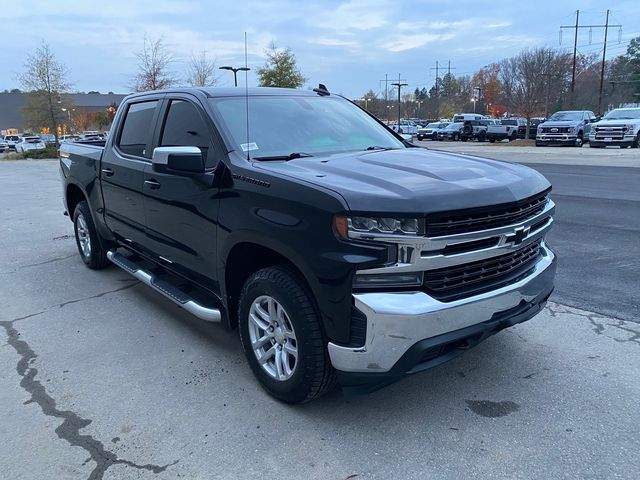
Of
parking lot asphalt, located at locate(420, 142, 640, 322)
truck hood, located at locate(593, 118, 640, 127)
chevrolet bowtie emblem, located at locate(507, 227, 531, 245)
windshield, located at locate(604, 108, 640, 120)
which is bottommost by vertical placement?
parking lot asphalt, located at locate(420, 142, 640, 322)

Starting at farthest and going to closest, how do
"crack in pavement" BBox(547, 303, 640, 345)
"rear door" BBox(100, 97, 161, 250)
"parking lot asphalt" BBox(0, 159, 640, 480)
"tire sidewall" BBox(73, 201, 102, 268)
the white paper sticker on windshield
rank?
"tire sidewall" BBox(73, 201, 102, 268), "rear door" BBox(100, 97, 161, 250), "crack in pavement" BBox(547, 303, 640, 345), the white paper sticker on windshield, "parking lot asphalt" BBox(0, 159, 640, 480)

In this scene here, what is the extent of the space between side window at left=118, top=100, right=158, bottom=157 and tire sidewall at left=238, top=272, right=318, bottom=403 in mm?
2036

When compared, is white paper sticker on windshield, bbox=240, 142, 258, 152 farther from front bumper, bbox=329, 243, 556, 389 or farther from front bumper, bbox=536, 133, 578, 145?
→ front bumper, bbox=536, 133, 578, 145

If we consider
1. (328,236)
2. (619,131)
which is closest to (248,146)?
(328,236)

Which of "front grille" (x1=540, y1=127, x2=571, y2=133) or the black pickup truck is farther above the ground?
"front grille" (x1=540, y1=127, x2=571, y2=133)

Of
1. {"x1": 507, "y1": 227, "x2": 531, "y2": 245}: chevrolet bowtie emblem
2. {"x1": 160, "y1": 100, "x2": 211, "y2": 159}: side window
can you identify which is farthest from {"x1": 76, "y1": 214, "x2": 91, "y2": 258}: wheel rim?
{"x1": 507, "y1": 227, "x2": 531, "y2": 245}: chevrolet bowtie emblem

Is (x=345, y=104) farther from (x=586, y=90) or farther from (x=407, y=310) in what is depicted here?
(x=586, y=90)

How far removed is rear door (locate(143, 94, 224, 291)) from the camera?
356 centimetres

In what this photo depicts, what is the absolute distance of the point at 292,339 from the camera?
3.02m

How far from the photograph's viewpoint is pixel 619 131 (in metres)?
24.9

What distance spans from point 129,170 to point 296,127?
169cm

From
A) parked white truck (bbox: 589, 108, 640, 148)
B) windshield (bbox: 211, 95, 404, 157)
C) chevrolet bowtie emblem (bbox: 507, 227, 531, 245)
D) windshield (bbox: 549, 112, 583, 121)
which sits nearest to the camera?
chevrolet bowtie emblem (bbox: 507, 227, 531, 245)

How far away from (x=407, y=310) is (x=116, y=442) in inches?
68.7

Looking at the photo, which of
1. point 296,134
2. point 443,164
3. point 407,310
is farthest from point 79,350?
point 443,164
